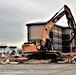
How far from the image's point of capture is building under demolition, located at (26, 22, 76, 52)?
121 meters

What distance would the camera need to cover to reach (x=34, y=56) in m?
47.8

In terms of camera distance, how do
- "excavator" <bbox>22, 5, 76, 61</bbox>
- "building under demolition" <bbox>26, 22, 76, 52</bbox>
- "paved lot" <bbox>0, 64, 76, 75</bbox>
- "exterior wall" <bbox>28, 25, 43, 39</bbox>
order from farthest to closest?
"building under demolition" <bbox>26, 22, 76, 52</bbox> < "exterior wall" <bbox>28, 25, 43, 39</bbox> < "excavator" <bbox>22, 5, 76, 61</bbox> < "paved lot" <bbox>0, 64, 76, 75</bbox>

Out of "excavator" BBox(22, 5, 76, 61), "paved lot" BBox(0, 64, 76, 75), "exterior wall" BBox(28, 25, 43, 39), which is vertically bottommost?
"paved lot" BBox(0, 64, 76, 75)

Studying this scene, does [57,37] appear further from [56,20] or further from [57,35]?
[56,20]

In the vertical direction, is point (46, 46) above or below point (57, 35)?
A: below

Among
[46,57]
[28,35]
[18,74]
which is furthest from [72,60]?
[28,35]

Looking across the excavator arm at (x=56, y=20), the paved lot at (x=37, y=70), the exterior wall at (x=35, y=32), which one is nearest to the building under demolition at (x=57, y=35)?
the exterior wall at (x=35, y=32)

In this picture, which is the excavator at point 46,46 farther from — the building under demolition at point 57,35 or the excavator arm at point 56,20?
the building under demolition at point 57,35

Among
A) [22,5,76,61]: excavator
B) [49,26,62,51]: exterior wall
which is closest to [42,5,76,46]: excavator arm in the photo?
[22,5,76,61]: excavator

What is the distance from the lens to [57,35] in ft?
437

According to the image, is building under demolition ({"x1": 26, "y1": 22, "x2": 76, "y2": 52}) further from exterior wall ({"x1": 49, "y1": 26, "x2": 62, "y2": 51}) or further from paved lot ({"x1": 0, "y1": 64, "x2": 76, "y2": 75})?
paved lot ({"x1": 0, "y1": 64, "x2": 76, "y2": 75})

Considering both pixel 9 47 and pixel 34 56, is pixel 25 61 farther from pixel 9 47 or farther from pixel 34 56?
pixel 9 47

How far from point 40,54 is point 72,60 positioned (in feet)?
17.9

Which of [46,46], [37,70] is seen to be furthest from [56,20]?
[37,70]
